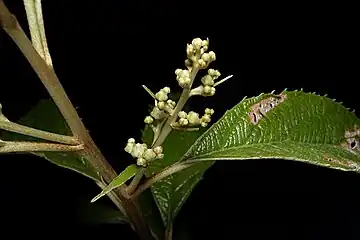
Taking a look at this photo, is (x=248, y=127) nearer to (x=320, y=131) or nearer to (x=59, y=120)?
(x=320, y=131)

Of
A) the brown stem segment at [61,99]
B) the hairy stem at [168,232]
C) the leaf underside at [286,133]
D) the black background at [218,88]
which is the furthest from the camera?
the black background at [218,88]

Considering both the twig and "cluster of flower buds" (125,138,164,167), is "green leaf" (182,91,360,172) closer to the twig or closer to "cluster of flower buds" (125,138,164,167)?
"cluster of flower buds" (125,138,164,167)

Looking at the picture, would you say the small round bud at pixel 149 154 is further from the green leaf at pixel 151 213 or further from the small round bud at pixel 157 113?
the green leaf at pixel 151 213

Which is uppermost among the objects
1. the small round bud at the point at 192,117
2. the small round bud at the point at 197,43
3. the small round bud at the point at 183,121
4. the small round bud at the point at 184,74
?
the small round bud at the point at 197,43

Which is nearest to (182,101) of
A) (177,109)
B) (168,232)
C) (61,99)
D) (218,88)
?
(177,109)

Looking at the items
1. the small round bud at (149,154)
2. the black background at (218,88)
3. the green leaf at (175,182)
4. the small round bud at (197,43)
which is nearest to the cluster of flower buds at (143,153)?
the small round bud at (149,154)

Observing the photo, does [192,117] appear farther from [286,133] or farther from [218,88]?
[218,88]
